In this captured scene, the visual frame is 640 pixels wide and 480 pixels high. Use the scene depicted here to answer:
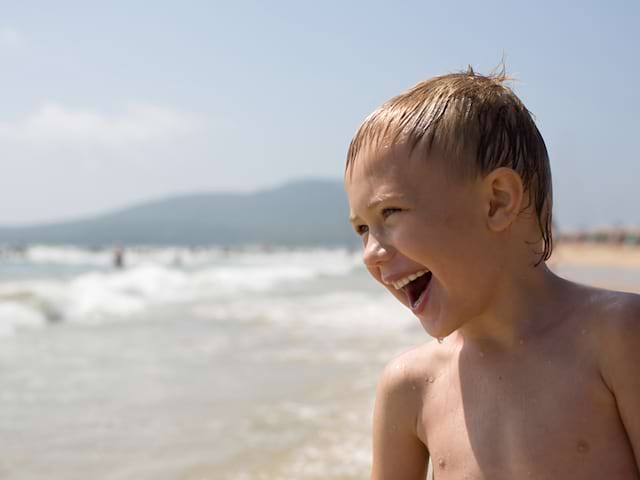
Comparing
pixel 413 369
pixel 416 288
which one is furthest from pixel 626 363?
pixel 413 369

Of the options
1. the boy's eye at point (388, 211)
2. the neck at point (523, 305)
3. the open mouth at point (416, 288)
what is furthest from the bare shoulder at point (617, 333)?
the boy's eye at point (388, 211)

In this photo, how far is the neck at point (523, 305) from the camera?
5.01 ft

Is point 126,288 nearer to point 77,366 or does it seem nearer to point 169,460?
point 77,366

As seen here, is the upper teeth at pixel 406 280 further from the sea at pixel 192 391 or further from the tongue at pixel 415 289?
the sea at pixel 192 391

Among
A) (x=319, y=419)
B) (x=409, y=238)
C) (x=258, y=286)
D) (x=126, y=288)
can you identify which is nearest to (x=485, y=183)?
(x=409, y=238)

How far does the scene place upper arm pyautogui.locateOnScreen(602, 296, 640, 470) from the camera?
136cm

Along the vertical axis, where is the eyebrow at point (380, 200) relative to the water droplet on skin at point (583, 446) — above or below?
above

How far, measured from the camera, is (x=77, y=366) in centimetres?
823

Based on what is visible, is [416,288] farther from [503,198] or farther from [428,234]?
[503,198]

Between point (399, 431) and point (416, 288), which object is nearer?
point (416, 288)

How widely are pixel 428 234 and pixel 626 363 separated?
42 cm

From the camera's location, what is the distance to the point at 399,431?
5.66ft

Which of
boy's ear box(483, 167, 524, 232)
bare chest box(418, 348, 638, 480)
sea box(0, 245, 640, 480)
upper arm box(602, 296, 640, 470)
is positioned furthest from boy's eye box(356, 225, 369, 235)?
sea box(0, 245, 640, 480)

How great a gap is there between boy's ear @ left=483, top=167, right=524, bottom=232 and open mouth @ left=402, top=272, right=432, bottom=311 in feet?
0.52
